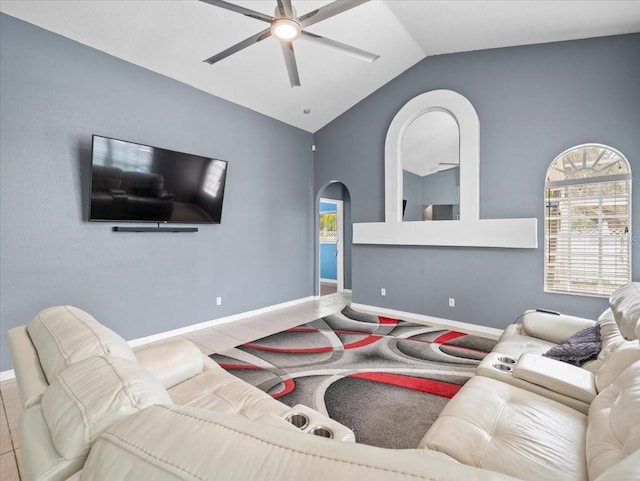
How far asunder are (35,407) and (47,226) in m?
3.07

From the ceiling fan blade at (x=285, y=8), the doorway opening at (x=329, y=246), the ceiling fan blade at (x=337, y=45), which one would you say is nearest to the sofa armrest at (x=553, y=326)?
the ceiling fan blade at (x=337, y=45)

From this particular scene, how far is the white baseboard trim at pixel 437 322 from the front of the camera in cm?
422

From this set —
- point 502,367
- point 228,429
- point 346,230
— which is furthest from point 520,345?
point 346,230

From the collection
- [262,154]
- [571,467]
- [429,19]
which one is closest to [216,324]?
[262,154]

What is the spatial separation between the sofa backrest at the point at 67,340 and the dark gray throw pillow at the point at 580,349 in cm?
249

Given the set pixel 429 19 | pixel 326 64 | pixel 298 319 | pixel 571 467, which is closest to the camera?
pixel 571 467

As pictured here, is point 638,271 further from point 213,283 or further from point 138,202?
point 138,202

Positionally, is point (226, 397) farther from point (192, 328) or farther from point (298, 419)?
point (192, 328)

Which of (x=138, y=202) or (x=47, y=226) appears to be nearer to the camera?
(x=47, y=226)

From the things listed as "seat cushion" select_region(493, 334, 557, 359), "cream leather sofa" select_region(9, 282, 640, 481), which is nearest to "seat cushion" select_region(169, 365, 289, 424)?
"cream leather sofa" select_region(9, 282, 640, 481)

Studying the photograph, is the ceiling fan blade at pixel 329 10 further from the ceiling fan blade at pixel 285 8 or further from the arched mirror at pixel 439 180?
the arched mirror at pixel 439 180

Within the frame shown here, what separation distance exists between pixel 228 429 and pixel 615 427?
1.34 meters

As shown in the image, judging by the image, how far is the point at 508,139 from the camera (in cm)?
412

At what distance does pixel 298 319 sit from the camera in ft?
15.9
